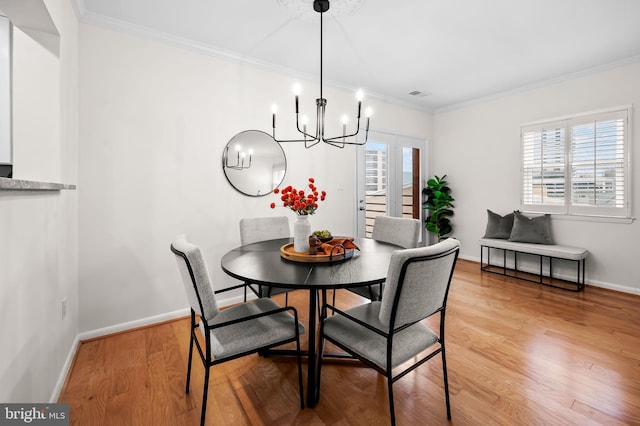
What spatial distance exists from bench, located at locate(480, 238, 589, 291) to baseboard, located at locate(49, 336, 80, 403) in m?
4.61

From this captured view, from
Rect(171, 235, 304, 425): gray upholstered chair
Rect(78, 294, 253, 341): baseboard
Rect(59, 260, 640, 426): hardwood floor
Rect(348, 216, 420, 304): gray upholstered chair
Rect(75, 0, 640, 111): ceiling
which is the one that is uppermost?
Rect(75, 0, 640, 111): ceiling

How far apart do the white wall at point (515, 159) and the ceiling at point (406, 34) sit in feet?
0.95

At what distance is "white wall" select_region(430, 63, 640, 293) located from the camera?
11.1 ft

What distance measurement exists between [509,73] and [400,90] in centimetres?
131

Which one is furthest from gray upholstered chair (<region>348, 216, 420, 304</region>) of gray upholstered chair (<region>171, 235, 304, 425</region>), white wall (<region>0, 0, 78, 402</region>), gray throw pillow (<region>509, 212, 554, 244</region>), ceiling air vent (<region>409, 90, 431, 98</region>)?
ceiling air vent (<region>409, 90, 431, 98</region>)

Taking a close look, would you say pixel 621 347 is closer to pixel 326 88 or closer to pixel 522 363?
pixel 522 363

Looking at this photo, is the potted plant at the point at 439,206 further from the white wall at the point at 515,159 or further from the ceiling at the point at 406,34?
the ceiling at the point at 406,34

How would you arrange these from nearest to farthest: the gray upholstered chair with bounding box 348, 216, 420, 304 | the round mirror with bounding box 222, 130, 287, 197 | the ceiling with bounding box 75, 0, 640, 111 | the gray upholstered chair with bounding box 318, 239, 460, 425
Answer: the gray upholstered chair with bounding box 318, 239, 460, 425 < the ceiling with bounding box 75, 0, 640, 111 < the gray upholstered chair with bounding box 348, 216, 420, 304 < the round mirror with bounding box 222, 130, 287, 197

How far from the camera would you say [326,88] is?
3832mm

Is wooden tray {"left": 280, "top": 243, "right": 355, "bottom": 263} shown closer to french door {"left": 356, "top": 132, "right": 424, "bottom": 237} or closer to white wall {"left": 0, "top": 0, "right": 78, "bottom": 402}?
white wall {"left": 0, "top": 0, "right": 78, "bottom": 402}

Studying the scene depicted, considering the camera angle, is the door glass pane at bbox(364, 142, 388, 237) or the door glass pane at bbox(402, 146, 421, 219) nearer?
the door glass pane at bbox(364, 142, 388, 237)

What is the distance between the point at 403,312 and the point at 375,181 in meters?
3.19

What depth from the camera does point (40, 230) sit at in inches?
59.3

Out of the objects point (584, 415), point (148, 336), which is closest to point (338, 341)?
point (584, 415)
